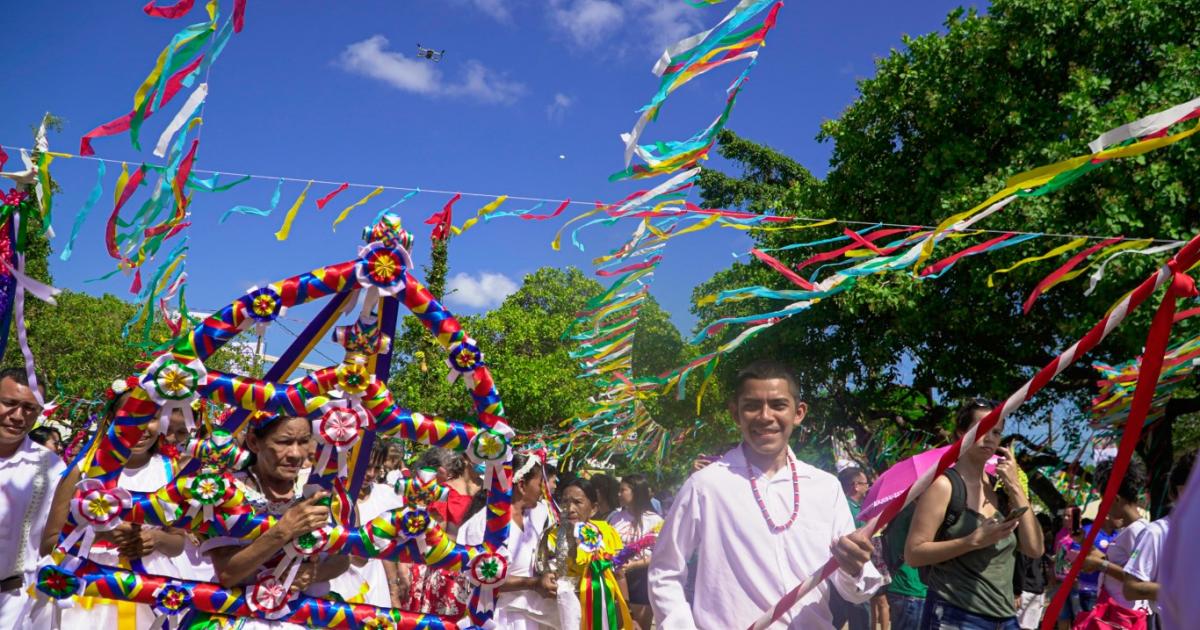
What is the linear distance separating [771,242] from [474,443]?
12.2m

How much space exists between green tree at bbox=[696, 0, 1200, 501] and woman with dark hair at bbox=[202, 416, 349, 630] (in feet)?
27.2

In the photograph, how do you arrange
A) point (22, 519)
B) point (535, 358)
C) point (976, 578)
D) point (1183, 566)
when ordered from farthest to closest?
1. point (535, 358)
2. point (22, 519)
3. point (976, 578)
4. point (1183, 566)

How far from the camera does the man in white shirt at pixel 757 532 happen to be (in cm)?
331

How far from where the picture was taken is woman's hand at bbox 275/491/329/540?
10.1 ft

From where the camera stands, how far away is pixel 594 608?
5.60 m

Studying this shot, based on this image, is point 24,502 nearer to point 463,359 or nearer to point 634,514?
point 463,359

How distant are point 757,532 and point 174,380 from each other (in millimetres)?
2011

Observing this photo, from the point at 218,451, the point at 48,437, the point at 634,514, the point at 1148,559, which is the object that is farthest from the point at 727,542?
the point at 48,437

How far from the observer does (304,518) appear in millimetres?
3092

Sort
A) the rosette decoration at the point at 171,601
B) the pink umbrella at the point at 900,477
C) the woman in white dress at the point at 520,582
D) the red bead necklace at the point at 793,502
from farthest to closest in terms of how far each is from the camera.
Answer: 1. the woman in white dress at the point at 520,582
2. the pink umbrella at the point at 900,477
3. the red bead necklace at the point at 793,502
4. the rosette decoration at the point at 171,601

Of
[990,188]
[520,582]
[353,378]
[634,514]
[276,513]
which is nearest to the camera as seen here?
[353,378]

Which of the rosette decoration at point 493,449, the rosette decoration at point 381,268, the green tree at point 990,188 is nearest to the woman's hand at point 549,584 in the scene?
the rosette decoration at point 493,449

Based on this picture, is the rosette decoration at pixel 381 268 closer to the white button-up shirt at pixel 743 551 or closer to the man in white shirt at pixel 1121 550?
the white button-up shirt at pixel 743 551

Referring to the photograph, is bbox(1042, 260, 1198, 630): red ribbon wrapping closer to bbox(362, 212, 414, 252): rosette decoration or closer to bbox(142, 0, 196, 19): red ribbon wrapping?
bbox(362, 212, 414, 252): rosette decoration
